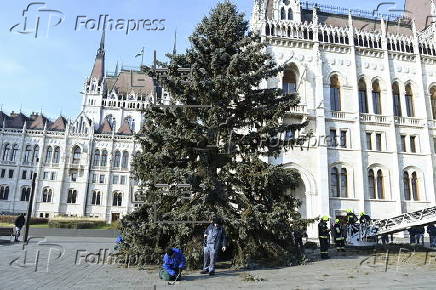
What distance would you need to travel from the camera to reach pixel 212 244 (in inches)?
363

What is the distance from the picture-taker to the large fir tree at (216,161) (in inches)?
403

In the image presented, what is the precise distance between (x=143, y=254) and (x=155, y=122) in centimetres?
454

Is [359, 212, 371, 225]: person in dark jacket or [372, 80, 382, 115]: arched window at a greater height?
[372, 80, 382, 115]: arched window

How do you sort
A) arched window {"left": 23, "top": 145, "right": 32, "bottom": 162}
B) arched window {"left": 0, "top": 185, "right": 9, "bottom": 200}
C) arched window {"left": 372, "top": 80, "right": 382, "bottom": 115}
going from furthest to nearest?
arched window {"left": 23, "top": 145, "right": 32, "bottom": 162}, arched window {"left": 0, "top": 185, "right": 9, "bottom": 200}, arched window {"left": 372, "top": 80, "right": 382, "bottom": 115}

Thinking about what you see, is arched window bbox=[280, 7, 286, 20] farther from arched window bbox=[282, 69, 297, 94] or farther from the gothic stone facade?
arched window bbox=[282, 69, 297, 94]

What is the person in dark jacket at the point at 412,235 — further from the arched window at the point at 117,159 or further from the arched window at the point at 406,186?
the arched window at the point at 117,159

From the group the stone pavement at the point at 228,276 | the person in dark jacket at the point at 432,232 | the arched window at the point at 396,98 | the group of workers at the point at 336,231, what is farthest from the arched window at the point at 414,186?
the stone pavement at the point at 228,276

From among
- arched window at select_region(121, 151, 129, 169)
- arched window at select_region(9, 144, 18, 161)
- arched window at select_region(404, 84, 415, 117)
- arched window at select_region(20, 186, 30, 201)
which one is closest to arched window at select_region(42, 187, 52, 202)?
arched window at select_region(20, 186, 30, 201)

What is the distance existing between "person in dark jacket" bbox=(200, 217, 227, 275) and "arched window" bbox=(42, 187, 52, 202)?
176 ft

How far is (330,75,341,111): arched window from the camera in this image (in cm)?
2958

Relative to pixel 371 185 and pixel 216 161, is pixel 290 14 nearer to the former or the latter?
pixel 371 185

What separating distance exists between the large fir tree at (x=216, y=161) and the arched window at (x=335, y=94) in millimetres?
18640

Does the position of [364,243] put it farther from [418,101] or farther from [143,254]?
[418,101]

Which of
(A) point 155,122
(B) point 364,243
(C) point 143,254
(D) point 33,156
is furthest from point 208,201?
(D) point 33,156
